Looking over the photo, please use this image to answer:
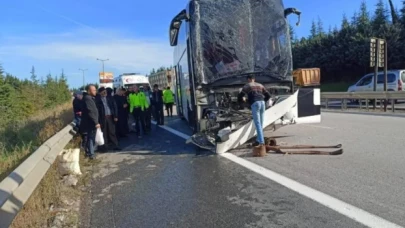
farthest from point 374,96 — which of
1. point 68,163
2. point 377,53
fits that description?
point 68,163

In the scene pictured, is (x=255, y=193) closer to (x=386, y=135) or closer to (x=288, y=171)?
(x=288, y=171)

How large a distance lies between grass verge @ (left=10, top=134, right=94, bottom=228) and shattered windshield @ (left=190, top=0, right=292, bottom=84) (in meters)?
4.08

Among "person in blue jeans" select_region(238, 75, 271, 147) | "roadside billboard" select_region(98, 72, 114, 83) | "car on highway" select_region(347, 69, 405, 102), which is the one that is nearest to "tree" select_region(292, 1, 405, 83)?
"car on highway" select_region(347, 69, 405, 102)

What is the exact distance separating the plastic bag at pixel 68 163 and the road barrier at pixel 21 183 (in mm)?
547

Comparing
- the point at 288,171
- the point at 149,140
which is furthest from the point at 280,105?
the point at 149,140

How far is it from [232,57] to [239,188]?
4.41m

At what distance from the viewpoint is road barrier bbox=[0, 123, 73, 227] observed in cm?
352

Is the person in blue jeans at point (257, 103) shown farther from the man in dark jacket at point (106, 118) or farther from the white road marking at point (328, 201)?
the man in dark jacket at point (106, 118)

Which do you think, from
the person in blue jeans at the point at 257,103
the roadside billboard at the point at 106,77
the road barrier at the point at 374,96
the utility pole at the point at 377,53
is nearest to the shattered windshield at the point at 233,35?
the person in blue jeans at the point at 257,103

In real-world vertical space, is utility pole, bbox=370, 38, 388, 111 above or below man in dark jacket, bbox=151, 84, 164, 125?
above

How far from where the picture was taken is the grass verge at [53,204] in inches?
177

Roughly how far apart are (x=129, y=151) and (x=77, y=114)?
8.27ft

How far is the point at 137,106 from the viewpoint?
13.3 metres

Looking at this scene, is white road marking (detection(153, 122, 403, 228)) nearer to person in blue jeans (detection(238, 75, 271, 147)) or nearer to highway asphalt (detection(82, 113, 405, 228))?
highway asphalt (detection(82, 113, 405, 228))
